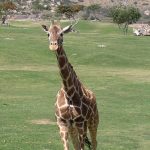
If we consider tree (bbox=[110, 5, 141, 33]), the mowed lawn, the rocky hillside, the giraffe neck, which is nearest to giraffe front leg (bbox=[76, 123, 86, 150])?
the giraffe neck

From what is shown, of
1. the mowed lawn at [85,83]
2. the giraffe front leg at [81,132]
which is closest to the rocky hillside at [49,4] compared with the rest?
the mowed lawn at [85,83]

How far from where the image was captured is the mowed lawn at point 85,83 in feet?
57.4

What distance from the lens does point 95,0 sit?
18125cm

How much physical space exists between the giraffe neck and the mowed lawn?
210 inches

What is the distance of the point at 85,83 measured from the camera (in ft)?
108

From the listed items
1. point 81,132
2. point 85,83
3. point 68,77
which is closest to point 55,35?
point 68,77

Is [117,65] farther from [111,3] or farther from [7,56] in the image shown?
[111,3]

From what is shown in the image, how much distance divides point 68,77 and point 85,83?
23.0 metres

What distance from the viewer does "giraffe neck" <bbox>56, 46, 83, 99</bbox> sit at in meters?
9.71

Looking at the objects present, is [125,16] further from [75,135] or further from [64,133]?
[64,133]

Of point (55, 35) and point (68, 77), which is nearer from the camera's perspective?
point (55, 35)

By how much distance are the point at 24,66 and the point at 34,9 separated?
112875mm

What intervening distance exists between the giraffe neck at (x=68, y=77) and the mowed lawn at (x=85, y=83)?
210 inches

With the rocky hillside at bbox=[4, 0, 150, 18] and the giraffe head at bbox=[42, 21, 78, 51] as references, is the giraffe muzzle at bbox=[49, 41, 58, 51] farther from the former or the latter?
the rocky hillside at bbox=[4, 0, 150, 18]
